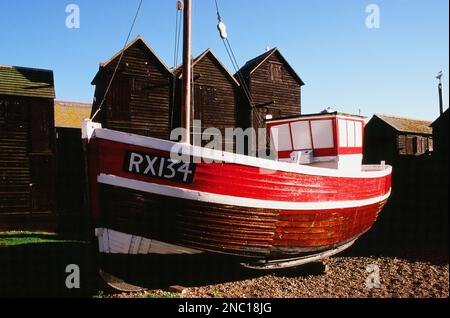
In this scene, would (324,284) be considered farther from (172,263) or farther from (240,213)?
(172,263)

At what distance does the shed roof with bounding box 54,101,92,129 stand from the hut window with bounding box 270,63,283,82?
1518cm

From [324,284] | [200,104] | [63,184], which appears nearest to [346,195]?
[324,284]

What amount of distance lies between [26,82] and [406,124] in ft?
85.1

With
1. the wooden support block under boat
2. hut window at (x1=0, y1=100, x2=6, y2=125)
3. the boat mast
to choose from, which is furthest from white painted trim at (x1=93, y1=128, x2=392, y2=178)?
hut window at (x1=0, y1=100, x2=6, y2=125)

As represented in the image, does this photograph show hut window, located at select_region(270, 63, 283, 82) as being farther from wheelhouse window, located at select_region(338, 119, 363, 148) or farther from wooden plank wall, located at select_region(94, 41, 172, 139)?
wheelhouse window, located at select_region(338, 119, 363, 148)

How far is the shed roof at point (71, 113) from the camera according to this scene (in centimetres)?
2366

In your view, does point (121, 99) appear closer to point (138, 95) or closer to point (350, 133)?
point (138, 95)

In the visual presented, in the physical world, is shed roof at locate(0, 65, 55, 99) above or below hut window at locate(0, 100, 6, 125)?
above

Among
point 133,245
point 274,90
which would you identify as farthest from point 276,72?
point 133,245

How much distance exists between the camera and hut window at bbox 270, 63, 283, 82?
2105 cm

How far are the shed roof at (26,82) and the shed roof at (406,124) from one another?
73.4 feet

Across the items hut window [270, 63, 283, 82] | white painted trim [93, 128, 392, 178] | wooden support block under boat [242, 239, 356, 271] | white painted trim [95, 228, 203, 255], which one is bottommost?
wooden support block under boat [242, 239, 356, 271]

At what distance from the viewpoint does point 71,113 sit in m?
25.8
